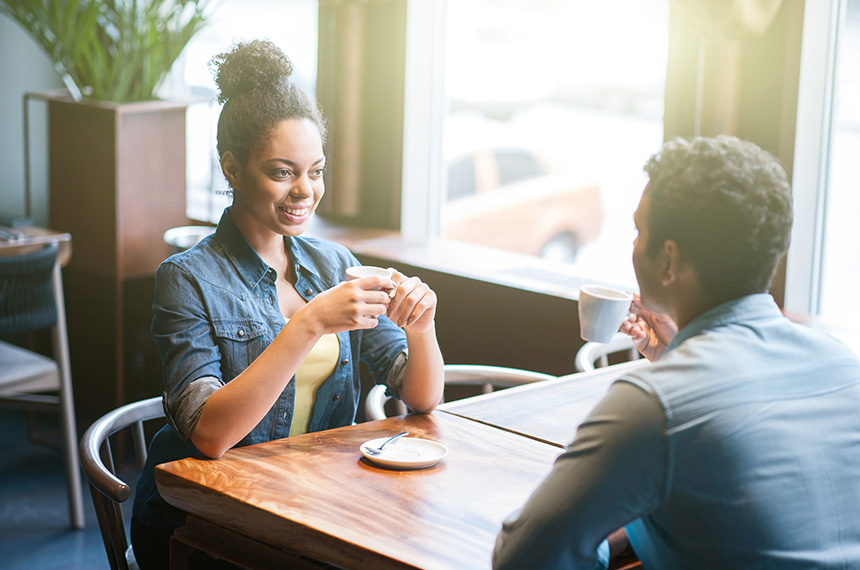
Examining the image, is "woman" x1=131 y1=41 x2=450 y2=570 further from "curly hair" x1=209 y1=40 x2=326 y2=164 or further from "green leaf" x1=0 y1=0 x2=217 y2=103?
"green leaf" x1=0 y1=0 x2=217 y2=103

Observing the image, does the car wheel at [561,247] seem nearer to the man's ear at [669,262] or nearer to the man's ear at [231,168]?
the man's ear at [231,168]

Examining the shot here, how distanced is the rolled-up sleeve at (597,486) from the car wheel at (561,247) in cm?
365

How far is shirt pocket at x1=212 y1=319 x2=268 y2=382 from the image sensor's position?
1.72 meters

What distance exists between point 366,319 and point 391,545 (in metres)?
0.42

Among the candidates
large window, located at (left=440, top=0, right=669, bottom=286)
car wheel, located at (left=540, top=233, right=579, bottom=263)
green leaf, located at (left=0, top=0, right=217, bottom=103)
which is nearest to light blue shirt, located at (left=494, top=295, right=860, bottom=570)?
large window, located at (left=440, top=0, right=669, bottom=286)

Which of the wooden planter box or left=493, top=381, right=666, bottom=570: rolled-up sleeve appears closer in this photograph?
left=493, top=381, right=666, bottom=570: rolled-up sleeve

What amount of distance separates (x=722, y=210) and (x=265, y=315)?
983mm

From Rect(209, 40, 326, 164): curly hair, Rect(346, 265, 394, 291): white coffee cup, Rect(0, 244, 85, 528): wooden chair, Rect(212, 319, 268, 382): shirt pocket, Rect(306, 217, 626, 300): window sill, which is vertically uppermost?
Rect(209, 40, 326, 164): curly hair

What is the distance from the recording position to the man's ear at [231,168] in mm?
1836

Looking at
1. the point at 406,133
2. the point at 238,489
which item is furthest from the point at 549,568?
the point at 406,133

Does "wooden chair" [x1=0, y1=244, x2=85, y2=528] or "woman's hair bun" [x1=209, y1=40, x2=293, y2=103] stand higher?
"woman's hair bun" [x1=209, y1=40, x2=293, y2=103]

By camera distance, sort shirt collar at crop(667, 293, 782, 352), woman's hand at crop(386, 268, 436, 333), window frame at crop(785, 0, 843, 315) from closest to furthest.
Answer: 1. shirt collar at crop(667, 293, 782, 352)
2. woman's hand at crop(386, 268, 436, 333)
3. window frame at crop(785, 0, 843, 315)

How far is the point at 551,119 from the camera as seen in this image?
388 cm

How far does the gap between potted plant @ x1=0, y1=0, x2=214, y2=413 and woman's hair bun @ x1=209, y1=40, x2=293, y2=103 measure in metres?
2.06
